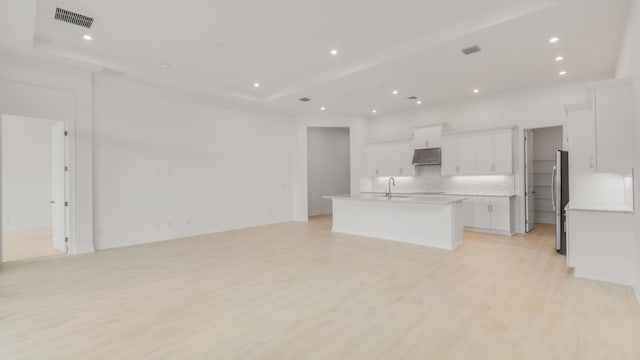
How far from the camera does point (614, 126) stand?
12.3 ft

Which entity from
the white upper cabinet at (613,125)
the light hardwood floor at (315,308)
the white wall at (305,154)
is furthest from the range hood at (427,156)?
the white upper cabinet at (613,125)

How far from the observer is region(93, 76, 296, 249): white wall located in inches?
236

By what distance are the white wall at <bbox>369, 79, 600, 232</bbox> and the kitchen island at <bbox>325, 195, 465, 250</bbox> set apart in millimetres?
2280

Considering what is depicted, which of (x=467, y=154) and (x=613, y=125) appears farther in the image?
(x=467, y=154)

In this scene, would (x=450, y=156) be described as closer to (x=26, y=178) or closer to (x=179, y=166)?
(x=179, y=166)

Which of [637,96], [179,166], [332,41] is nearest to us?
[637,96]

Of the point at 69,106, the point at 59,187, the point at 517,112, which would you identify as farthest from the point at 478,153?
the point at 59,187

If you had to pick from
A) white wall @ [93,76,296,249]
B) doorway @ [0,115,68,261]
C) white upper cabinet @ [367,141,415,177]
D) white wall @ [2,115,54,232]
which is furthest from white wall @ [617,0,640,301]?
white wall @ [2,115,54,232]

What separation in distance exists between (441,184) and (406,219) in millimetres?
2737

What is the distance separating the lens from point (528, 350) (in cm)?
223

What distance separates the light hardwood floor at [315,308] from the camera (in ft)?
7.54

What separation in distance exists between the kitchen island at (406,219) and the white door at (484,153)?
1.61m

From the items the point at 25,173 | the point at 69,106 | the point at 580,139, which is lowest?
the point at 25,173

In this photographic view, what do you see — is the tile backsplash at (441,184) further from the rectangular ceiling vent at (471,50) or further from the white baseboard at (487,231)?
the rectangular ceiling vent at (471,50)
